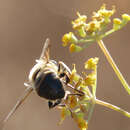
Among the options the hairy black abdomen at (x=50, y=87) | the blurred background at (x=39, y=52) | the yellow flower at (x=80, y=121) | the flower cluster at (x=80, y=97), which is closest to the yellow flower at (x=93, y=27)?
the flower cluster at (x=80, y=97)

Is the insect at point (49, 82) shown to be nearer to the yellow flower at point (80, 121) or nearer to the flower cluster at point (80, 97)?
the flower cluster at point (80, 97)

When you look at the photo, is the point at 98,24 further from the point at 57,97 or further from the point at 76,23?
the point at 57,97

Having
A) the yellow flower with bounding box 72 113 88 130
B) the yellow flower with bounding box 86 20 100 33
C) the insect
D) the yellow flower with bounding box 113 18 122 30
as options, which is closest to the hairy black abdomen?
the insect

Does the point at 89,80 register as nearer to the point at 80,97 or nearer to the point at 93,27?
the point at 80,97

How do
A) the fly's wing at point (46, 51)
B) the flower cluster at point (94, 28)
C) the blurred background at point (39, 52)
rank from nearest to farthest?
the flower cluster at point (94, 28), the fly's wing at point (46, 51), the blurred background at point (39, 52)

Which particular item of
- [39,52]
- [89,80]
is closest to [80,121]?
[89,80]

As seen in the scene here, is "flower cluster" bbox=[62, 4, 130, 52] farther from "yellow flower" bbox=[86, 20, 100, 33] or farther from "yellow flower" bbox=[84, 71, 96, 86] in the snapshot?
"yellow flower" bbox=[84, 71, 96, 86]
